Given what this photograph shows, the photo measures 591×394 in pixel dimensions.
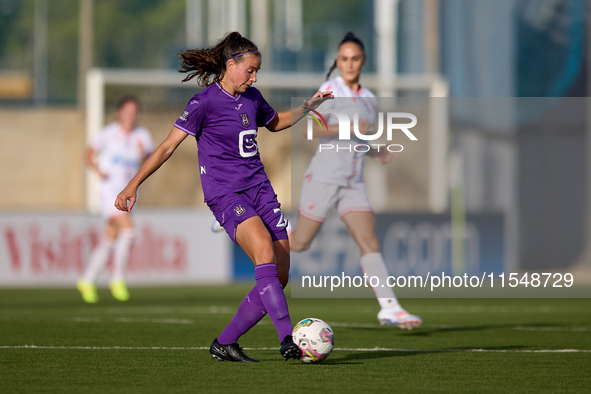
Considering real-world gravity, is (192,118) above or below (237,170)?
above

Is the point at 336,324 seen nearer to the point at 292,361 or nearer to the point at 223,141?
the point at 292,361

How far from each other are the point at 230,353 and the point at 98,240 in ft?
29.2

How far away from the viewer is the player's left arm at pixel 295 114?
5672mm

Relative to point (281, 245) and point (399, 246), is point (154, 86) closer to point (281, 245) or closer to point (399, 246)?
point (399, 246)

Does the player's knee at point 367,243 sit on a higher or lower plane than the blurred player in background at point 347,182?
lower

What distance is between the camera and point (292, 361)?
17.8 feet

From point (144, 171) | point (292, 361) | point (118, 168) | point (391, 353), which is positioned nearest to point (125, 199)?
point (144, 171)

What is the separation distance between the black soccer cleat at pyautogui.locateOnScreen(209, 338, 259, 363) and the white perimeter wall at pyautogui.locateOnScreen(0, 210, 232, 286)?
865 cm

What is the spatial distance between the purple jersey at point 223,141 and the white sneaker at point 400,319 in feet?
6.16

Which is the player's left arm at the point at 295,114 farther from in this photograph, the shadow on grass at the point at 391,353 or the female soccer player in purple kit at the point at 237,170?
the shadow on grass at the point at 391,353

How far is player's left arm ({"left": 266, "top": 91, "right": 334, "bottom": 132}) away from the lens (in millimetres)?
5672

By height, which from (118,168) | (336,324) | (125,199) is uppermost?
(125,199)

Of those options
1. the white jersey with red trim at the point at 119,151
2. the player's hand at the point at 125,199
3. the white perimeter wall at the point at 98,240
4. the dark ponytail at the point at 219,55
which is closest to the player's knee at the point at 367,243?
the dark ponytail at the point at 219,55

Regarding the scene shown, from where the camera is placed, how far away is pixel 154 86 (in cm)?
1705
